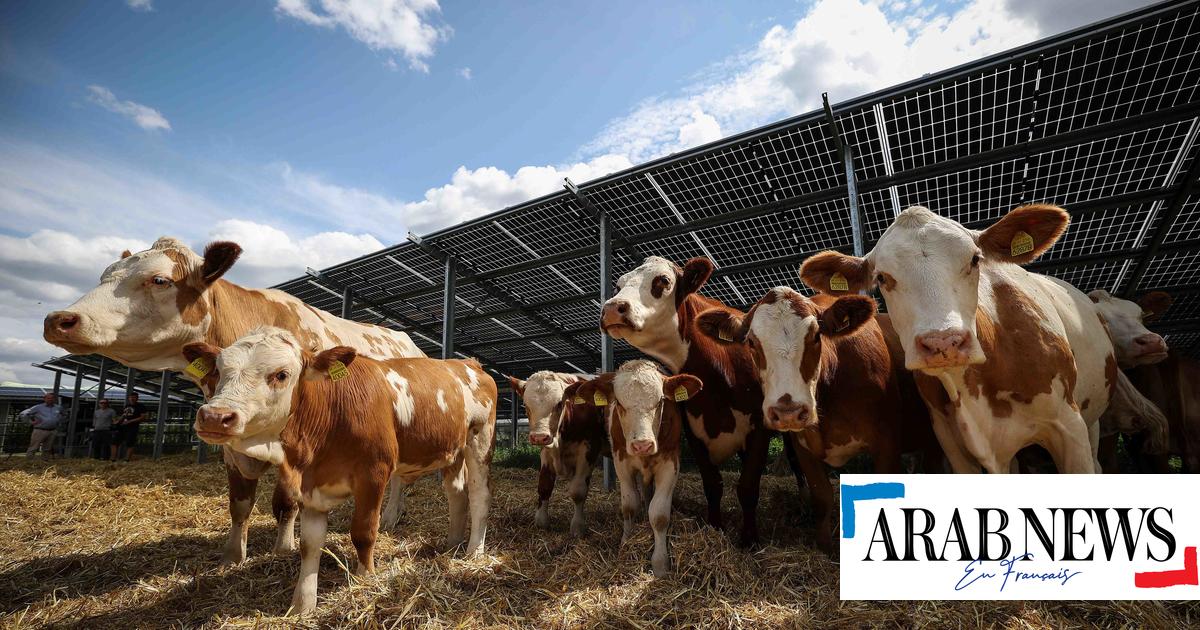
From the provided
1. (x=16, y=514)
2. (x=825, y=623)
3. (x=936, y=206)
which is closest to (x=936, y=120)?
(x=936, y=206)

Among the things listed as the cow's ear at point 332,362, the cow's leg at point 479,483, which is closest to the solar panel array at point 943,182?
the cow's leg at point 479,483

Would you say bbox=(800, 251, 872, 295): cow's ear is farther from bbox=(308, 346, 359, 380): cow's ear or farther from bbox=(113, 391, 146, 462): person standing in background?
bbox=(113, 391, 146, 462): person standing in background

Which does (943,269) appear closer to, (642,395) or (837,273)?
(837,273)

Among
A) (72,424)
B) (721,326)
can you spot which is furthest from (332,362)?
(72,424)

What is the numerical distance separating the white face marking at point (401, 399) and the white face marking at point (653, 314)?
1.68 m

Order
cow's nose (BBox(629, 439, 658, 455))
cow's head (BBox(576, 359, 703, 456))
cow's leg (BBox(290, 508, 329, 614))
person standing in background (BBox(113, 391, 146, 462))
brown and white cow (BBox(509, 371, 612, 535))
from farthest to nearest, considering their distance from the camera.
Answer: person standing in background (BBox(113, 391, 146, 462)), brown and white cow (BBox(509, 371, 612, 535)), cow's head (BBox(576, 359, 703, 456)), cow's nose (BBox(629, 439, 658, 455)), cow's leg (BBox(290, 508, 329, 614))

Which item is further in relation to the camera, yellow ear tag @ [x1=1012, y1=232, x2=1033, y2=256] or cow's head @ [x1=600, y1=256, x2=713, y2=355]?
cow's head @ [x1=600, y1=256, x2=713, y2=355]

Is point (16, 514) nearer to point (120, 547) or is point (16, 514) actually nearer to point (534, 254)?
point (120, 547)

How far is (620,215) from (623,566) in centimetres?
650

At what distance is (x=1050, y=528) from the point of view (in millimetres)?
2830

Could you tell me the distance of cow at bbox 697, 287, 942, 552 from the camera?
3664 mm

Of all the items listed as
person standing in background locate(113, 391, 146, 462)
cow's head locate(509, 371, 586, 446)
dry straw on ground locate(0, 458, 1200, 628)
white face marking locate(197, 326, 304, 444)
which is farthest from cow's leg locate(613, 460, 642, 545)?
person standing in background locate(113, 391, 146, 462)

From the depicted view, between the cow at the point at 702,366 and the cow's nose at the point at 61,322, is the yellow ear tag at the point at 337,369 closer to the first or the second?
the cow's nose at the point at 61,322

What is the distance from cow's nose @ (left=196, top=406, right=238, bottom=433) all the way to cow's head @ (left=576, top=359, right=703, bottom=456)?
2586mm
